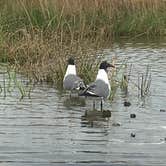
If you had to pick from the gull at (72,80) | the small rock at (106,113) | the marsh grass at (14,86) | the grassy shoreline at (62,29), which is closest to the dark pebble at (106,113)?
the small rock at (106,113)

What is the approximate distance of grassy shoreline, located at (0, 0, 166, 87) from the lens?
13.5m

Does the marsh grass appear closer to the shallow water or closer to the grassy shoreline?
the shallow water

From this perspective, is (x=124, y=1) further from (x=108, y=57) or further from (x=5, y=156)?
(x=5, y=156)

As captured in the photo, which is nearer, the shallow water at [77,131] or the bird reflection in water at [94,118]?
the shallow water at [77,131]

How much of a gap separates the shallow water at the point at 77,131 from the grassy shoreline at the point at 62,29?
918 mm

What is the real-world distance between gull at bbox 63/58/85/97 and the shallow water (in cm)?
26

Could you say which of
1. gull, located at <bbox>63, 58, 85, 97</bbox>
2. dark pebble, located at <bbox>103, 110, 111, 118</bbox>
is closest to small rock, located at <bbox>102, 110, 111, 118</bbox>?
dark pebble, located at <bbox>103, 110, 111, 118</bbox>

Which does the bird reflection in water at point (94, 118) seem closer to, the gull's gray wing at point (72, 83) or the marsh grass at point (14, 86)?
the gull's gray wing at point (72, 83)

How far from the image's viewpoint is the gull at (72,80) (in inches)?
470

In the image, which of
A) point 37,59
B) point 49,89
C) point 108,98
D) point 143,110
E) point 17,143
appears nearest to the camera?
point 17,143

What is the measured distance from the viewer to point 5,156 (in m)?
7.85

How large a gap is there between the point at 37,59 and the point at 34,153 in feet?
20.0

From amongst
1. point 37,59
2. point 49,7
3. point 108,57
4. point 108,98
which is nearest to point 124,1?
point 49,7

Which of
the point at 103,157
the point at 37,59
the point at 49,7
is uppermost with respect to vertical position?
the point at 49,7
